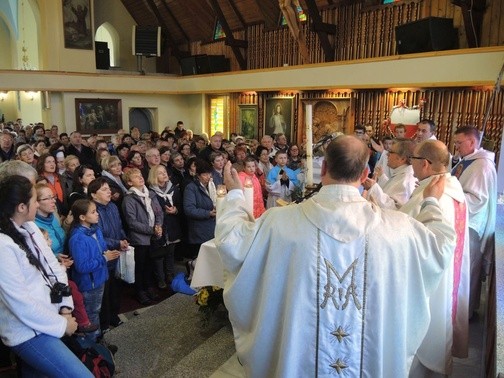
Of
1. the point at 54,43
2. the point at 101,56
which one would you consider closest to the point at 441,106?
the point at 101,56

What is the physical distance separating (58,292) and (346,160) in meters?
1.84

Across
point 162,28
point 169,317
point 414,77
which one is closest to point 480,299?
point 169,317

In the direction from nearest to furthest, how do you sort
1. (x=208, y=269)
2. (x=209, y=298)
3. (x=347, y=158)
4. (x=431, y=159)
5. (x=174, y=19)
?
Result: 1. (x=347, y=158)
2. (x=431, y=159)
3. (x=208, y=269)
4. (x=209, y=298)
5. (x=174, y=19)

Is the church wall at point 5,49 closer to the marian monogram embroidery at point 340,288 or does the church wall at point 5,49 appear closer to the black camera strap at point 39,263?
the black camera strap at point 39,263

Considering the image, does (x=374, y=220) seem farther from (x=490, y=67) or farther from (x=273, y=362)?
(x=490, y=67)

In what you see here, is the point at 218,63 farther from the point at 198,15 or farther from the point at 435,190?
the point at 435,190

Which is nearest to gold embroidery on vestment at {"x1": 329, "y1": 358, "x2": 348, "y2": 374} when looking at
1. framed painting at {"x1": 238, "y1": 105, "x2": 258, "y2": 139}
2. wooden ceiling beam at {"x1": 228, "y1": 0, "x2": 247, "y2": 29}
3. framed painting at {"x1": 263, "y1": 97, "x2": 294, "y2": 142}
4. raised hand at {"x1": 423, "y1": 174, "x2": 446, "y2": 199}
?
raised hand at {"x1": 423, "y1": 174, "x2": 446, "y2": 199}

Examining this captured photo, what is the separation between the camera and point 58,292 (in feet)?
8.32

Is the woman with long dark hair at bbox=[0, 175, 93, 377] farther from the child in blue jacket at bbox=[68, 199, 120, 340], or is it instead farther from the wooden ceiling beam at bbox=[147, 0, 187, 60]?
the wooden ceiling beam at bbox=[147, 0, 187, 60]

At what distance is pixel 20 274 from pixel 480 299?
13.8 ft

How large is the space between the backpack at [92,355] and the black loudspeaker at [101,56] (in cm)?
1493

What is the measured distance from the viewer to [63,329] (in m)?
2.40

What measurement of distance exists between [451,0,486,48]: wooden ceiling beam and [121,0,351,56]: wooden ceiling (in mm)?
3914

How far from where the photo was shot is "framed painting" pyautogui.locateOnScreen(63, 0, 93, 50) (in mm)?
15055
